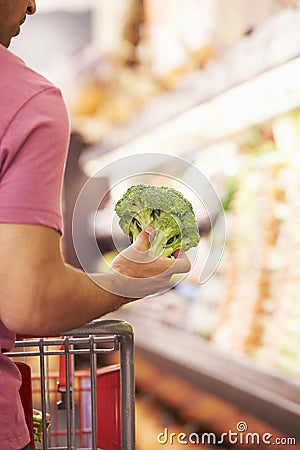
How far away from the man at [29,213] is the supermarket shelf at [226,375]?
6.61 ft

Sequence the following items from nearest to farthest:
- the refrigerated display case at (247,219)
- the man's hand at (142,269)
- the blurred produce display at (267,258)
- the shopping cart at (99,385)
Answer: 1. the man's hand at (142,269)
2. the shopping cart at (99,385)
3. the refrigerated display case at (247,219)
4. the blurred produce display at (267,258)

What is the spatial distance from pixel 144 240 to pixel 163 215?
46 millimetres

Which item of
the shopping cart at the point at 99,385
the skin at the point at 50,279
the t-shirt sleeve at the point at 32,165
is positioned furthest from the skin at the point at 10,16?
the shopping cart at the point at 99,385

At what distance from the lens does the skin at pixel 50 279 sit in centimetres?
100

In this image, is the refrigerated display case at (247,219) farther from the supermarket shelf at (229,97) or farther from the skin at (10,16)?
the skin at (10,16)

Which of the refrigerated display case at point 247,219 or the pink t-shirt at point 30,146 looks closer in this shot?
the pink t-shirt at point 30,146

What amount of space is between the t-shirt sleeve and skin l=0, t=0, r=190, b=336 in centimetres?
2

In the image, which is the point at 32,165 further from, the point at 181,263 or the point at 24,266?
the point at 181,263

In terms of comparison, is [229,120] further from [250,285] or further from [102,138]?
[102,138]

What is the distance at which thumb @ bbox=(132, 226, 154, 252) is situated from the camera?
121cm

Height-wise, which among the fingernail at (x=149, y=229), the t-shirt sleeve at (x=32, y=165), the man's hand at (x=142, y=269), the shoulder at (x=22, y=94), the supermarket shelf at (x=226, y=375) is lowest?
the supermarket shelf at (x=226, y=375)

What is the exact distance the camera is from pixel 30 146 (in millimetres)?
1016

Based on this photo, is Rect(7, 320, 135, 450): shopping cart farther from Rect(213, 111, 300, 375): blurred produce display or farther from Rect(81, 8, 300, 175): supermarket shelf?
Rect(213, 111, 300, 375): blurred produce display

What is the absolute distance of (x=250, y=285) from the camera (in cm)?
359
